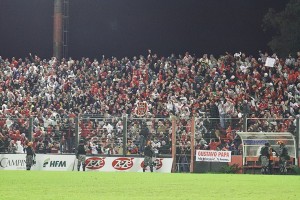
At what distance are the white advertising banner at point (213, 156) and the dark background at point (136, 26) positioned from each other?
2461cm

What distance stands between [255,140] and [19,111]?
16727 millimetres

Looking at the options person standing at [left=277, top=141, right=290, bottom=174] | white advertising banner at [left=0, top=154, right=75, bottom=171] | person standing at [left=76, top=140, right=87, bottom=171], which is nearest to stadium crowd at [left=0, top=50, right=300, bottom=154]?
white advertising banner at [left=0, top=154, right=75, bottom=171]

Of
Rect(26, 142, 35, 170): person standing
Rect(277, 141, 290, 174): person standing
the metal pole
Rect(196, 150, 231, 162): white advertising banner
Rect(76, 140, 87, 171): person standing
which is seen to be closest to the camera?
Rect(277, 141, 290, 174): person standing

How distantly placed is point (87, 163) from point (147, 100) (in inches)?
249

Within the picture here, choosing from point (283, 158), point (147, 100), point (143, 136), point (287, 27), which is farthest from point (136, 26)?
point (283, 158)

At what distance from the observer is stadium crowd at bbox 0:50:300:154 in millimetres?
41938

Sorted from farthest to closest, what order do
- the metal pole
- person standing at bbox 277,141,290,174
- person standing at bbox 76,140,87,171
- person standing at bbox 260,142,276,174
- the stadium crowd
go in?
the metal pole
person standing at bbox 76,140,87,171
the stadium crowd
person standing at bbox 260,142,276,174
person standing at bbox 277,141,290,174

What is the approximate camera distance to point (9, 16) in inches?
2670

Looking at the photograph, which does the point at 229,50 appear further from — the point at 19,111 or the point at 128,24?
the point at 19,111

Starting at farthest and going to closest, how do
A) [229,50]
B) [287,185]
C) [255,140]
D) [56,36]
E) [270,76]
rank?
[229,50] < [56,36] < [270,76] < [255,140] < [287,185]

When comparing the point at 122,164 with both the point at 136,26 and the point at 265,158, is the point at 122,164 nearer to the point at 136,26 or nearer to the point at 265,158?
the point at 265,158

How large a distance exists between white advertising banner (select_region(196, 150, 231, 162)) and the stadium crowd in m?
0.46

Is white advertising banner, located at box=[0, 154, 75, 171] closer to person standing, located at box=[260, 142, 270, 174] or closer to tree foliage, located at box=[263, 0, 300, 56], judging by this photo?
person standing, located at box=[260, 142, 270, 174]

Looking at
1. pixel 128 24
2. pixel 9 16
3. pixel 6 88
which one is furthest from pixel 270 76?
pixel 9 16
